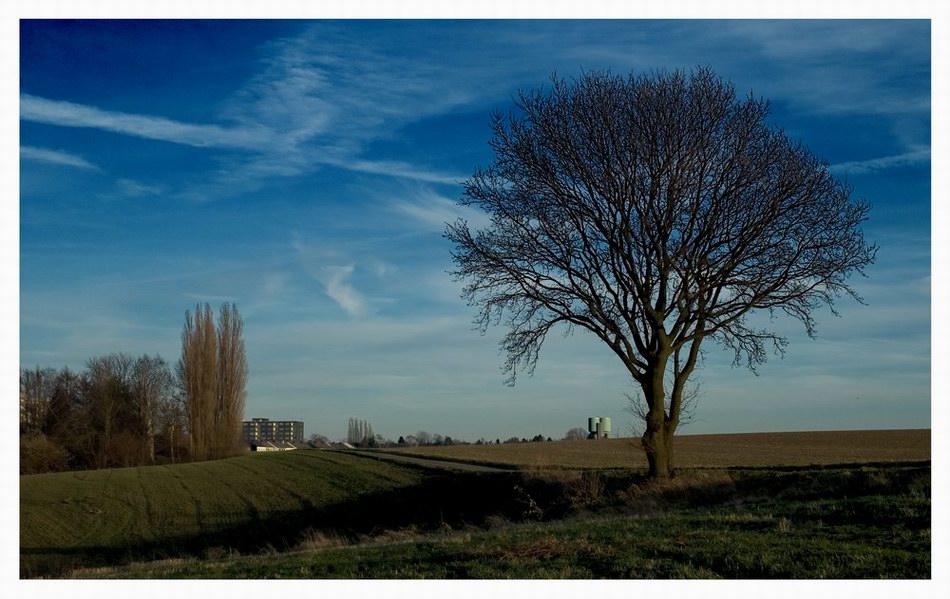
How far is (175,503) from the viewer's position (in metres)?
39.4

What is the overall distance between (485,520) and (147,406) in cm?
6740

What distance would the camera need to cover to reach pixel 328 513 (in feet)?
109

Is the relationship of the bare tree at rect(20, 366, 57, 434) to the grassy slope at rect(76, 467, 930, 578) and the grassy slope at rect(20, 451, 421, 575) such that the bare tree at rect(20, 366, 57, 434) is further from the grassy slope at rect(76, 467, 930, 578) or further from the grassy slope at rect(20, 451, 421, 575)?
the grassy slope at rect(76, 467, 930, 578)

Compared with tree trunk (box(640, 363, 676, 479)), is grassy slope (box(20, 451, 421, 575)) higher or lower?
lower

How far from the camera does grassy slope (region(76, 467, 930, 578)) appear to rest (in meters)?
10.0

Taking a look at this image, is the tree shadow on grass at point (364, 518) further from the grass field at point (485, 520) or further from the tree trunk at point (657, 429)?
the tree trunk at point (657, 429)

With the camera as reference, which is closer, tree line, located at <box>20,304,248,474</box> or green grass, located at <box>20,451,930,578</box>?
green grass, located at <box>20,451,930,578</box>

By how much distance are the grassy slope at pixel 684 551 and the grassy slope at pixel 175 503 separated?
15861 mm

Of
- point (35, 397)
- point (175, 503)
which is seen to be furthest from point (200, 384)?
point (175, 503)

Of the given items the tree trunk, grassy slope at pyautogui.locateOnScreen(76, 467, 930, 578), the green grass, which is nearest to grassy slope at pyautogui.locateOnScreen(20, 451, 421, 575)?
the green grass

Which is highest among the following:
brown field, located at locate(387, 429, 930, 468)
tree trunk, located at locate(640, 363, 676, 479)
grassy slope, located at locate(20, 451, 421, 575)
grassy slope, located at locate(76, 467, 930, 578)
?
tree trunk, located at locate(640, 363, 676, 479)

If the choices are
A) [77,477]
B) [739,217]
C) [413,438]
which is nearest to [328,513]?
[739,217]

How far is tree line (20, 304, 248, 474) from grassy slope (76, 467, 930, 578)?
6646 cm

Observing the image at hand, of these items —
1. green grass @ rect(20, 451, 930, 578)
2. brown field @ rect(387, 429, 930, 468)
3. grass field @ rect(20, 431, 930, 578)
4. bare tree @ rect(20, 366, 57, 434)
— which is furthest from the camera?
bare tree @ rect(20, 366, 57, 434)
